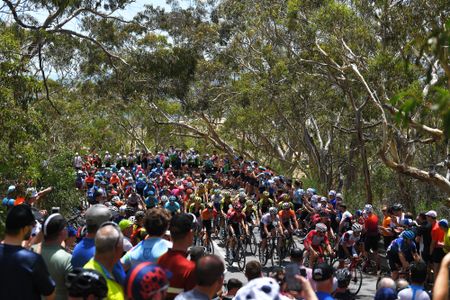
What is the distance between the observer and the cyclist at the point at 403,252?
1173 cm

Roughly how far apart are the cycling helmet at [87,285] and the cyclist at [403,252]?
27.8 ft

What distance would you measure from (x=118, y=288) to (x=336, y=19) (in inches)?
733

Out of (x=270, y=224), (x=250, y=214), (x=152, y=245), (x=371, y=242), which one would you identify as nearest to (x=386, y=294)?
(x=152, y=245)

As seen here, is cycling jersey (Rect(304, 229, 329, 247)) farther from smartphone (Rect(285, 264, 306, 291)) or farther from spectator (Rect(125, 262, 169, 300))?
spectator (Rect(125, 262, 169, 300))

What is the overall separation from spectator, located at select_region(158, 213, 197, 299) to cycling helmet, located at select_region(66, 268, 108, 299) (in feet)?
3.54

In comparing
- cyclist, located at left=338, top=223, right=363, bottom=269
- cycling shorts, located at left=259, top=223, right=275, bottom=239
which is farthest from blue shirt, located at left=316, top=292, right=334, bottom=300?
cycling shorts, located at left=259, top=223, right=275, bottom=239

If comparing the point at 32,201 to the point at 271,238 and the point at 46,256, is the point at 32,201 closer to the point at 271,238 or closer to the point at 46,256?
the point at 271,238

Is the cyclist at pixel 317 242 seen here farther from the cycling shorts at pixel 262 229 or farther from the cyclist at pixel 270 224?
the cycling shorts at pixel 262 229

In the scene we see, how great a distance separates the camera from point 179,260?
5.34m

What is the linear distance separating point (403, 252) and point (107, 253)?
8286mm

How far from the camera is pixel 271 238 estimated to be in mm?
14961

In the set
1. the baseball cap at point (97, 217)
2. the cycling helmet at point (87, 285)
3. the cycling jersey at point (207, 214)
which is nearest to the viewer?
the cycling helmet at point (87, 285)

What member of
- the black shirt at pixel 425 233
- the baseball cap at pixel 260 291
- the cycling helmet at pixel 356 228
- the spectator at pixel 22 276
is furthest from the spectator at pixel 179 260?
the cycling helmet at pixel 356 228

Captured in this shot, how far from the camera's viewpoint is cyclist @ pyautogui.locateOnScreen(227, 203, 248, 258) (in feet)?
49.9
